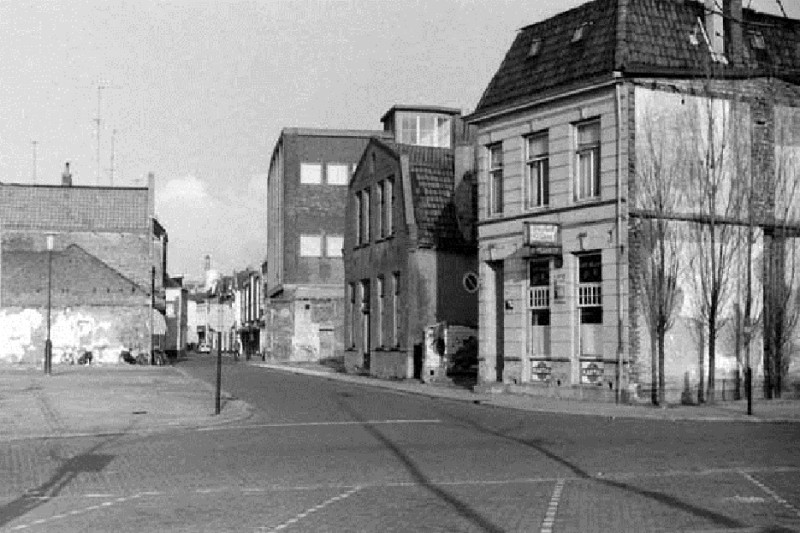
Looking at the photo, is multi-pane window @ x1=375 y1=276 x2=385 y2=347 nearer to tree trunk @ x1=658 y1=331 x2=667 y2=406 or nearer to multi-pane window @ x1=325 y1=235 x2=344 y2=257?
tree trunk @ x1=658 y1=331 x2=667 y2=406

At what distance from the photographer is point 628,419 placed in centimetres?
2577

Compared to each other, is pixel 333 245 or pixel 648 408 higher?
pixel 333 245

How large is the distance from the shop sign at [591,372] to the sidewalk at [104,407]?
372 inches

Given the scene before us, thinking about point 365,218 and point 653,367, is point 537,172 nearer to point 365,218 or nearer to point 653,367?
point 653,367

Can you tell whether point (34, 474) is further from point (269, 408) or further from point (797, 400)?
point (797, 400)

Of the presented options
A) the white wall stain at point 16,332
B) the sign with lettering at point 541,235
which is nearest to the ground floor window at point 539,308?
the sign with lettering at point 541,235

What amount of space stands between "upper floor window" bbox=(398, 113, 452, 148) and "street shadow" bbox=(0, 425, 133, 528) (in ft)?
171

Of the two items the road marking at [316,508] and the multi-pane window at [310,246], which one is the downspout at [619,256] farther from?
the multi-pane window at [310,246]

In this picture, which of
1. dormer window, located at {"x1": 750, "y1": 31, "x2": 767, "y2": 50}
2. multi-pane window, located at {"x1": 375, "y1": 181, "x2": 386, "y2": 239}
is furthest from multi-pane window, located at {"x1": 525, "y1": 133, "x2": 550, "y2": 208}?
multi-pane window, located at {"x1": 375, "y1": 181, "x2": 386, "y2": 239}

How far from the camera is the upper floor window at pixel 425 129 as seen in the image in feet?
234

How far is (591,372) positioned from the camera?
30859 mm

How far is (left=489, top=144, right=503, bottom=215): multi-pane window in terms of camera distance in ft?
115

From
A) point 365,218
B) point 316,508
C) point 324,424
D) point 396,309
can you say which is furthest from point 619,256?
point 365,218

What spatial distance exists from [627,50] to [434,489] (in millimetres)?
19997
